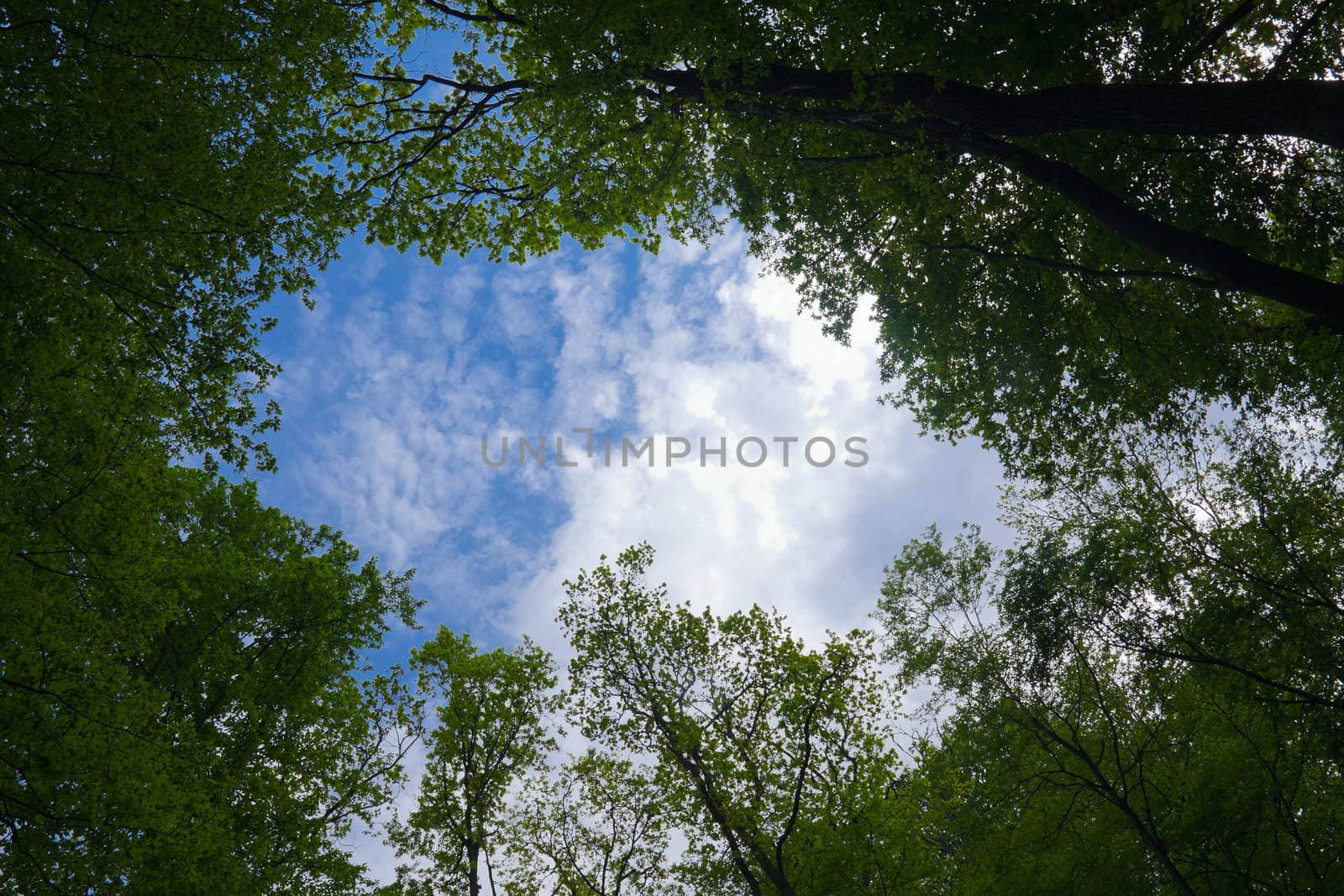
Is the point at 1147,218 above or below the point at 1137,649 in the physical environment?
above

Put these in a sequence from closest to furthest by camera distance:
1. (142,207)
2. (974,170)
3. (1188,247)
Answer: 1. (142,207)
2. (1188,247)
3. (974,170)

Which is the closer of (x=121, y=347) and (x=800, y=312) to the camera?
(x=121, y=347)

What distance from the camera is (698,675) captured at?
50.1 ft

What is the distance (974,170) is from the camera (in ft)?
37.9

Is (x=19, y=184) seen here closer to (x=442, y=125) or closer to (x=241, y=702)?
(x=442, y=125)

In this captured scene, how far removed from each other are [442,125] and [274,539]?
32.5 ft

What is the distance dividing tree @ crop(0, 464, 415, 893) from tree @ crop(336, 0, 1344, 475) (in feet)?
19.7

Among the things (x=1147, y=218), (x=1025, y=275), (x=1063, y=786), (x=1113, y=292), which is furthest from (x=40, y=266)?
(x=1063, y=786)

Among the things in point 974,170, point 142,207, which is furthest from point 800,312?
point 142,207

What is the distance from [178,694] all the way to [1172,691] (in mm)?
18464

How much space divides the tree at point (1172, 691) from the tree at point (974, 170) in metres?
2.08

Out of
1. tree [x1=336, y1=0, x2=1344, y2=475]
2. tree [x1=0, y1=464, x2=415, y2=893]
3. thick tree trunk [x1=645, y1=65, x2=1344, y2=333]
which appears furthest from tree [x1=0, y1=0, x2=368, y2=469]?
thick tree trunk [x1=645, y1=65, x2=1344, y2=333]

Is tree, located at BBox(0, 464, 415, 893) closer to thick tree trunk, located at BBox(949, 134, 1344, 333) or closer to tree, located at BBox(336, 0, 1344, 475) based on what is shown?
tree, located at BBox(336, 0, 1344, 475)

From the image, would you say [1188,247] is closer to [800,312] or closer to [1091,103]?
[1091,103]
